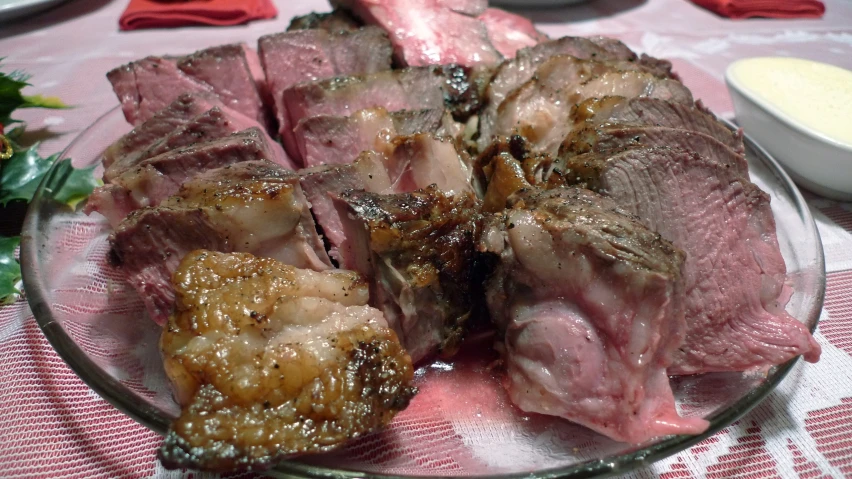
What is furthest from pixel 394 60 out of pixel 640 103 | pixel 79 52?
pixel 79 52

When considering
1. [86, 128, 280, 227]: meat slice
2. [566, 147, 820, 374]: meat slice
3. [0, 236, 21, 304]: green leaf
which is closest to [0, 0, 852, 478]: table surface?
[0, 236, 21, 304]: green leaf

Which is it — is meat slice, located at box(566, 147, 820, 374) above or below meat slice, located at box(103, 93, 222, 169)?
below

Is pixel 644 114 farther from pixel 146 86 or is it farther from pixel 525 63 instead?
pixel 146 86

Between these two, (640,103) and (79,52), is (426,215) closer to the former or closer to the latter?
(640,103)

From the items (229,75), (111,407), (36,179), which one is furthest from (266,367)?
(36,179)

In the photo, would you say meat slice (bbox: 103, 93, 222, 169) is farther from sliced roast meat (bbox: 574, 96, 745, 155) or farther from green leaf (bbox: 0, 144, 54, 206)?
sliced roast meat (bbox: 574, 96, 745, 155)

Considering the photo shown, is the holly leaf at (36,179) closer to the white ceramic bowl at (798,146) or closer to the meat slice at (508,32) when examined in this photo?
the meat slice at (508,32)
